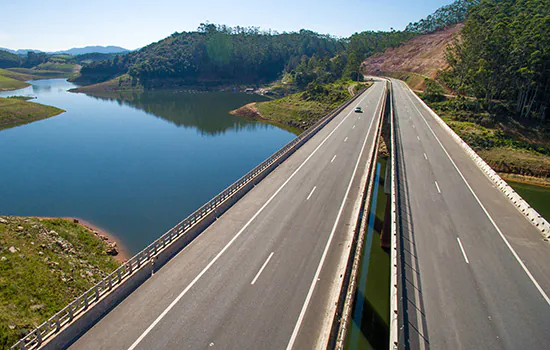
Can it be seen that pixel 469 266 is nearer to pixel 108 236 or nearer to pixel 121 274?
pixel 121 274

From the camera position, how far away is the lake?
3922 cm

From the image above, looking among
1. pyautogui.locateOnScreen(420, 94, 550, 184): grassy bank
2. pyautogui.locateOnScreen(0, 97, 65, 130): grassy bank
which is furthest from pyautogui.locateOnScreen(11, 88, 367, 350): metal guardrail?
pyautogui.locateOnScreen(0, 97, 65, 130): grassy bank

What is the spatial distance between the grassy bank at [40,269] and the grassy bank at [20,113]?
250ft

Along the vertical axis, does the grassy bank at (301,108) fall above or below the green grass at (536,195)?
above

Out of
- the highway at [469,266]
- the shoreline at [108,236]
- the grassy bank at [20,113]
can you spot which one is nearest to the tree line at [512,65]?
the highway at [469,266]

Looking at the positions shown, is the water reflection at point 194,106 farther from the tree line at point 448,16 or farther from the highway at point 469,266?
the tree line at point 448,16

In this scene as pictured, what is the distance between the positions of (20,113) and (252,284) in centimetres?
10753

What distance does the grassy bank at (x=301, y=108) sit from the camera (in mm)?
92750

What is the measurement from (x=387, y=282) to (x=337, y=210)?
705 cm

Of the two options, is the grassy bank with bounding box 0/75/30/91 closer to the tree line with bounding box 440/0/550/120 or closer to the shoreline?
the shoreline

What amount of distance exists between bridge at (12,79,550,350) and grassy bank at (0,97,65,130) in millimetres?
90653

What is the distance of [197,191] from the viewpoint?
45.5 meters

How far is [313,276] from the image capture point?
1942 cm

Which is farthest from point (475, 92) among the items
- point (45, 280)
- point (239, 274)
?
point (45, 280)
